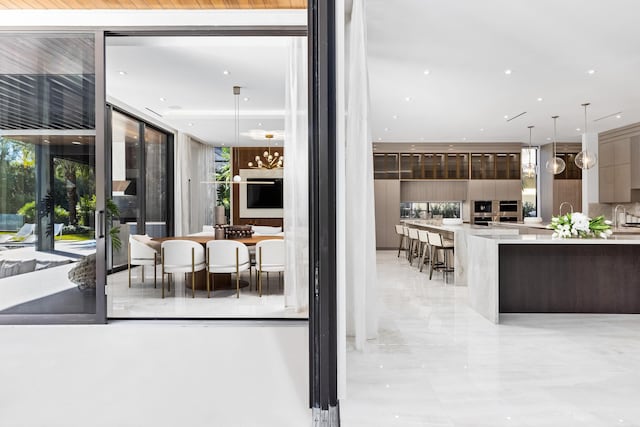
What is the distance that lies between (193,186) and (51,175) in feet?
16.3

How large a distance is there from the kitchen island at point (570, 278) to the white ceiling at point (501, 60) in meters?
2.09

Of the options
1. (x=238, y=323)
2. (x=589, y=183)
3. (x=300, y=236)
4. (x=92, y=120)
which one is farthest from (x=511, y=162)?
(x=92, y=120)

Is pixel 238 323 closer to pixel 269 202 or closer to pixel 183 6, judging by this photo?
pixel 183 6

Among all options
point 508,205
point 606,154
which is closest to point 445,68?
point 606,154

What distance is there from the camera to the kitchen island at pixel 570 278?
161 inches

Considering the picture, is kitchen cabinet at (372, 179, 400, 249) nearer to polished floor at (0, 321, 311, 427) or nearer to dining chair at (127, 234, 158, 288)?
dining chair at (127, 234, 158, 288)

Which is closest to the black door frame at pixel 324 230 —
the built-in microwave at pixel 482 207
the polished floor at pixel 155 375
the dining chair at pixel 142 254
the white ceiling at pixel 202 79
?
the polished floor at pixel 155 375

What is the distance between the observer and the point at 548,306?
13.5 ft

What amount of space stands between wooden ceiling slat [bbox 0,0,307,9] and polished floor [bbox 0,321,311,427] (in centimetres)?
292

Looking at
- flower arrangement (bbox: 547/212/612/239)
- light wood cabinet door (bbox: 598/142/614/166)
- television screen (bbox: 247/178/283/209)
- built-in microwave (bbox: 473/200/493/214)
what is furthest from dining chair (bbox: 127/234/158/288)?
light wood cabinet door (bbox: 598/142/614/166)

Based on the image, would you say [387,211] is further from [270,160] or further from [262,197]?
[270,160]

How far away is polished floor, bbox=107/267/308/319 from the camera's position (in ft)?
13.2

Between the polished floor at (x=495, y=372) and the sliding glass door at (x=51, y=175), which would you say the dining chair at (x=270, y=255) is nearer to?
the polished floor at (x=495, y=372)

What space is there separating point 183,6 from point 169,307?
9.89ft
